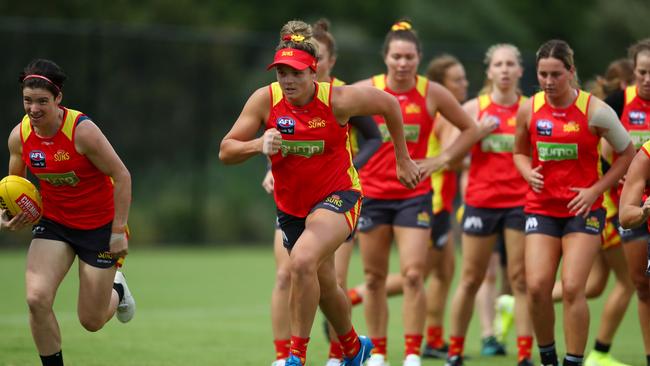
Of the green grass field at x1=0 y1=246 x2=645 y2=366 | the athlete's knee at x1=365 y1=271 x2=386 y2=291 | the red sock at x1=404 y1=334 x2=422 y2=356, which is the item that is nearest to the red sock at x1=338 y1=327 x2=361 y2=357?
the red sock at x1=404 y1=334 x2=422 y2=356

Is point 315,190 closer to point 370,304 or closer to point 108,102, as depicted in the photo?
point 370,304

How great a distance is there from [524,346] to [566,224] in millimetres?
1362

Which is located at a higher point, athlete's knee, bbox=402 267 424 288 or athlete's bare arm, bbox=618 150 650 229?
athlete's bare arm, bbox=618 150 650 229

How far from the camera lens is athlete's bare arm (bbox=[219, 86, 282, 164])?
659 centimetres

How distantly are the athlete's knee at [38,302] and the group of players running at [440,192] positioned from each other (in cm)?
137

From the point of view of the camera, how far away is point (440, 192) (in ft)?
33.1

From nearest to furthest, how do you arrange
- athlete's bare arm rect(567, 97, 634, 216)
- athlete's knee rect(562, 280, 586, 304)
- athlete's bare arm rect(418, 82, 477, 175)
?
athlete's knee rect(562, 280, 586, 304), athlete's bare arm rect(567, 97, 634, 216), athlete's bare arm rect(418, 82, 477, 175)

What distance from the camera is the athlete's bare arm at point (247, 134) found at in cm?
659

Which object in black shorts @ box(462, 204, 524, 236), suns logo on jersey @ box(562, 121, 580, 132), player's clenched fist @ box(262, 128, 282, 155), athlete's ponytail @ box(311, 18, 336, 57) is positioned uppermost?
athlete's ponytail @ box(311, 18, 336, 57)

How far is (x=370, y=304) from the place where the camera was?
851 cm

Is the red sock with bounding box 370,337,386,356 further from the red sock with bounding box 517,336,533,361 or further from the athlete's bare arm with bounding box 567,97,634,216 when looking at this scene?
the athlete's bare arm with bounding box 567,97,634,216

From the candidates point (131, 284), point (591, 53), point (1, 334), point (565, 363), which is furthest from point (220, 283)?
point (591, 53)

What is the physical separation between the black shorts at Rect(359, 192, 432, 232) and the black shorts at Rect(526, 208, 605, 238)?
3.47ft

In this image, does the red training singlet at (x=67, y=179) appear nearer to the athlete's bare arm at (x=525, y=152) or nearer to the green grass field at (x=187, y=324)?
the green grass field at (x=187, y=324)
